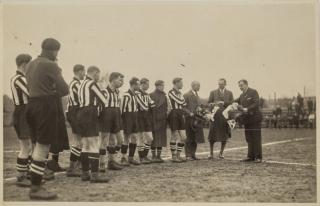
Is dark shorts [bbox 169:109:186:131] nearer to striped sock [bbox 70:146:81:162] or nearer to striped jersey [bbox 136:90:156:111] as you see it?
striped jersey [bbox 136:90:156:111]

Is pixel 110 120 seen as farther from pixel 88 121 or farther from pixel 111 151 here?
pixel 88 121

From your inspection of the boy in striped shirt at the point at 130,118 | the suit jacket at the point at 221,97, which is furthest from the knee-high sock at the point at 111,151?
the suit jacket at the point at 221,97

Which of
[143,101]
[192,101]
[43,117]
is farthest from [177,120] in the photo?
[43,117]

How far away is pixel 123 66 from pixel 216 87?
1139mm

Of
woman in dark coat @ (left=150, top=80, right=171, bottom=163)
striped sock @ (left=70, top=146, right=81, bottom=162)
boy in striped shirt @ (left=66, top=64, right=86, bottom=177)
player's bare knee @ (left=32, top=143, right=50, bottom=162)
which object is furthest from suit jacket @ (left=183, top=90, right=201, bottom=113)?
player's bare knee @ (left=32, top=143, right=50, bottom=162)

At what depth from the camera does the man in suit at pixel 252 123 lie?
581 cm

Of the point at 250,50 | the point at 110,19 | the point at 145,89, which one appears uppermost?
the point at 110,19

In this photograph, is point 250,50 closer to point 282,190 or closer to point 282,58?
point 282,58

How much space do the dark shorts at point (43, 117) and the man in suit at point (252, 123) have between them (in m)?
2.40

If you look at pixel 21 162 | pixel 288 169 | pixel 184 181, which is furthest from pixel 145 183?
pixel 288 169

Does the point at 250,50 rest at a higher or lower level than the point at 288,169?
higher

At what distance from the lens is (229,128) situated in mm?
6215

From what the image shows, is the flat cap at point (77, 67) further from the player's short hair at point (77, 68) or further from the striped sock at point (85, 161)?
the striped sock at point (85, 161)

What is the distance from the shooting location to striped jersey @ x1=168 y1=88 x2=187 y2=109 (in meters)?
5.89
